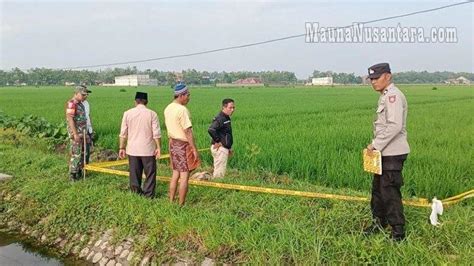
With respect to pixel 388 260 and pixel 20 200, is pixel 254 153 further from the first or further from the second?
pixel 388 260

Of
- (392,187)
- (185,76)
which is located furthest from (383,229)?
(185,76)

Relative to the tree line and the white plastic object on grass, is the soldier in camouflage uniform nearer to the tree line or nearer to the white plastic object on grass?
the white plastic object on grass

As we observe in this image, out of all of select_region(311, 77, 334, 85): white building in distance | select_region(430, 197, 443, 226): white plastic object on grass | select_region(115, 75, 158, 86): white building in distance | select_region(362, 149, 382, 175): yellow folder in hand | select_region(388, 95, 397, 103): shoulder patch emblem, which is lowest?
select_region(430, 197, 443, 226): white plastic object on grass

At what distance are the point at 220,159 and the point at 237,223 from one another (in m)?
2.04

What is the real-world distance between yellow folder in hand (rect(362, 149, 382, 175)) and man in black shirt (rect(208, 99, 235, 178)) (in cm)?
260

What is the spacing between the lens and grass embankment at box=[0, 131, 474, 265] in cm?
356

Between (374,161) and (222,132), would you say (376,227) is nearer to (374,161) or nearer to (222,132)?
(374,161)

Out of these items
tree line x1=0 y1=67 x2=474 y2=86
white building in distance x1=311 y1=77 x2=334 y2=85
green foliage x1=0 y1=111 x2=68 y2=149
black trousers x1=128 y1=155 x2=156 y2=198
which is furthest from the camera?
white building in distance x1=311 y1=77 x2=334 y2=85

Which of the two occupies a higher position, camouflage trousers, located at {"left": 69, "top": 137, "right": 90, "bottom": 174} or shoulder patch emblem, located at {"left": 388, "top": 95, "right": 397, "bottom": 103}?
shoulder patch emblem, located at {"left": 388, "top": 95, "right": 397, "bottom": 103}

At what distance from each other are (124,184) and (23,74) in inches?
3209

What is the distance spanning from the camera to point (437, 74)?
9819 centimetres

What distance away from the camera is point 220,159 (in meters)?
6.27

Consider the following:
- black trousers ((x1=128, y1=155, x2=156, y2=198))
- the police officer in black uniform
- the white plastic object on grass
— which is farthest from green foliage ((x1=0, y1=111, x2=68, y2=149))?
the white plastic object on grass

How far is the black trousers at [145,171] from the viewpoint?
18.1 feet
